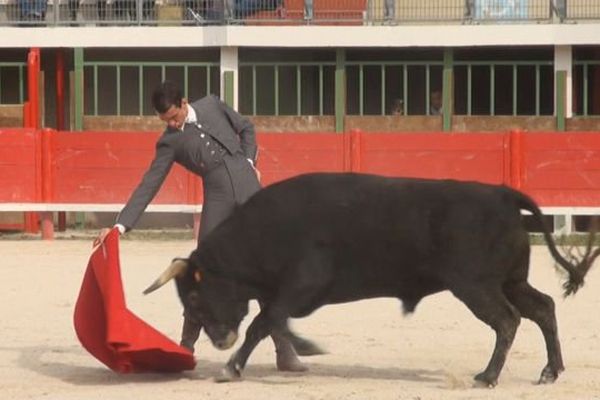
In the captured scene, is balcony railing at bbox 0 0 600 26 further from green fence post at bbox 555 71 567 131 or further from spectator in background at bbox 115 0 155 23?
green fence post at bbox 555 71 567 131

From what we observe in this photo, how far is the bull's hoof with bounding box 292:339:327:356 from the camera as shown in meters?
8.86

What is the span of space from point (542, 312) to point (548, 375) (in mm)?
282

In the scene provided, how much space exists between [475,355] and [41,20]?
494 inches

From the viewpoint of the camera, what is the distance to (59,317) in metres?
11.3

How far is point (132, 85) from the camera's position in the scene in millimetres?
21922

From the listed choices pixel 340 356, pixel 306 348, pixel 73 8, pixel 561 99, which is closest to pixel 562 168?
pixel 561 99

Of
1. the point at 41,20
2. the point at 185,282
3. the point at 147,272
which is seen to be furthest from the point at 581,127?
the point at 185,282

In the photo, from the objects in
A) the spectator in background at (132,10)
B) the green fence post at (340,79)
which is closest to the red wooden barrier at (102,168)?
the spectator in background at (132,10)

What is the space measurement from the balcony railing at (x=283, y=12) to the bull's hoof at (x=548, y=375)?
42.2 ft

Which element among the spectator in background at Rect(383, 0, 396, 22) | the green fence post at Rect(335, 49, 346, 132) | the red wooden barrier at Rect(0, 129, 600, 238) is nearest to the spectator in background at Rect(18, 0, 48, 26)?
the red wooden barrier at Rect(0, 129, 600, 238)

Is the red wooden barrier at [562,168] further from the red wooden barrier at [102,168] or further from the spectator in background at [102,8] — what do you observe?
the spectator in background at [102,8]

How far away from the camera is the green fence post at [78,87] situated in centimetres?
2092

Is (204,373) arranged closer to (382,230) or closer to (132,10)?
(382,230)

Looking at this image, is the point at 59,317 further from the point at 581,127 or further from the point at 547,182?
the point at 581,127
